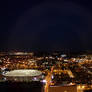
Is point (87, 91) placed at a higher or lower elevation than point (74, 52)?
lower

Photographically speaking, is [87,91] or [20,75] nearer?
[87,91]

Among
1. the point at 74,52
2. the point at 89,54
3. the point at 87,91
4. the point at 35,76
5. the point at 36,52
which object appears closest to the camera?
the point at 87,91

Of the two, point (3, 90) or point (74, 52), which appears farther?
point (74, 52)

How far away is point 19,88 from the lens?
235 inches

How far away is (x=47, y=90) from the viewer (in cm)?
663

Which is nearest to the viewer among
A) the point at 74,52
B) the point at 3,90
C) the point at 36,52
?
the point at 3,90

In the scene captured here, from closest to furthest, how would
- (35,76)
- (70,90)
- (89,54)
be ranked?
1. (70,90)
2. (35,76)
3. (89,54)

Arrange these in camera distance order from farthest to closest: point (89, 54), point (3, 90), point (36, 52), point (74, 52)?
point (36, 52) < point (74, 52) < point (89, 54) < point (3, 90)

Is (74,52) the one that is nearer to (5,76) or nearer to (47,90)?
(5,76)

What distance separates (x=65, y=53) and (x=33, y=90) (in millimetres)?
24947

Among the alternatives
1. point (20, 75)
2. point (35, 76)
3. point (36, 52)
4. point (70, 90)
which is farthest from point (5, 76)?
point (36, 52)

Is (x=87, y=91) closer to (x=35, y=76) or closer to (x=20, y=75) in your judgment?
(x=35, y=76)

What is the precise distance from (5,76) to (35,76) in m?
1.65

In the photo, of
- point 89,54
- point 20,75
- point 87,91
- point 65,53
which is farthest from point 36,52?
point 87,91
